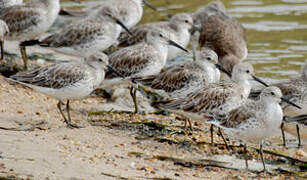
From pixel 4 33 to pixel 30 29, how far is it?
0.82 metres

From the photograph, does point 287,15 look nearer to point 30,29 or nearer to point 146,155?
point 30,29

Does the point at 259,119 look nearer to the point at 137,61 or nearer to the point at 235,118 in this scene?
the point at 235,118

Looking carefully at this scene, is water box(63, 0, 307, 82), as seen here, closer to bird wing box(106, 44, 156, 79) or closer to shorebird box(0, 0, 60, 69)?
bird wing box(106, 44, 156, 79)

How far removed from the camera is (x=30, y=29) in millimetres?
11484

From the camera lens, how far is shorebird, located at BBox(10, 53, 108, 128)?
8.53 meters

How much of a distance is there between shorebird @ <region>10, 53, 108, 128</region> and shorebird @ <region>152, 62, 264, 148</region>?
1084mm

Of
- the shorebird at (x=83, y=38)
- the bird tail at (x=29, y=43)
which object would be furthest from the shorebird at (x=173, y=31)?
the bird tail at (x=29, y=43)

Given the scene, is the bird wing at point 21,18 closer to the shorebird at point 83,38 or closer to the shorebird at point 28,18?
the shorebird at point 28,18

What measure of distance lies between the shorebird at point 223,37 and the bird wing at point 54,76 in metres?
4.56

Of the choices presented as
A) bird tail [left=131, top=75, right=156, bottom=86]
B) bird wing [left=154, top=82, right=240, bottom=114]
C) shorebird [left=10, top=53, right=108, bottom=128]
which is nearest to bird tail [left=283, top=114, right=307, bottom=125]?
bird wing [left=154, top=82, right=240, bottom=114]

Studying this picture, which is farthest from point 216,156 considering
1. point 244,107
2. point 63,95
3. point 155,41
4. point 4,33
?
point 4,33

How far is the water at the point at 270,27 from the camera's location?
12891 mm

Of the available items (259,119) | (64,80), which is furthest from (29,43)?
(259,119)

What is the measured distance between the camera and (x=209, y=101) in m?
8.20
